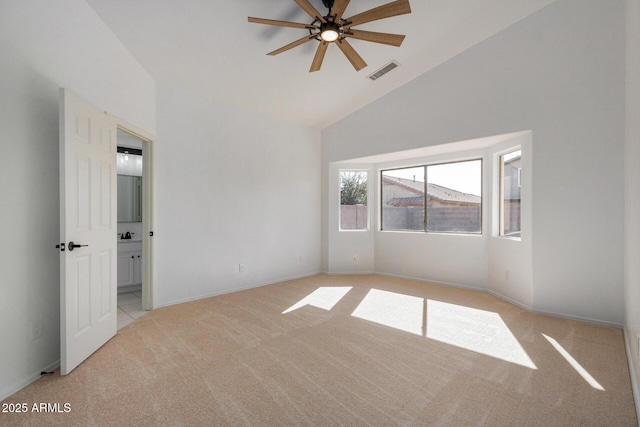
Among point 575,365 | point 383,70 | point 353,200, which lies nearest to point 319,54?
point 383,70

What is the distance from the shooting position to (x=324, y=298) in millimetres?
4410

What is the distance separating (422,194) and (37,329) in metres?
5.50

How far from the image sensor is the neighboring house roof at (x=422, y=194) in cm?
514

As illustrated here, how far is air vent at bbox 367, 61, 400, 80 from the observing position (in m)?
4.34

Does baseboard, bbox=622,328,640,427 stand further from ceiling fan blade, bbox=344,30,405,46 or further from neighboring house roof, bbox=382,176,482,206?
ceiling fan blade, bbox=344,30,405,46

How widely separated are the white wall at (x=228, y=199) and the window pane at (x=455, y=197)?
7.44ft

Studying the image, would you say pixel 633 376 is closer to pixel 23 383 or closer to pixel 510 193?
pixel 510 193

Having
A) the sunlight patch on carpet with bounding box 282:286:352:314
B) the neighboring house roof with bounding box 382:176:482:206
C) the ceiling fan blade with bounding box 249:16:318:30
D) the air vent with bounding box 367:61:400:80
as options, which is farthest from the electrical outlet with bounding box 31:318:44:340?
the neighboring house roof with bounding box 382:176:482:206

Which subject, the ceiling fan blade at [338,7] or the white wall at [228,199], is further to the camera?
the white wall at [228,199]

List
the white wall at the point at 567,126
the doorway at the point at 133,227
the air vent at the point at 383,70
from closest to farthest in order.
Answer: the white wall at the point at 567,126, the doorway at the point at 133,227, the air vent at the point at 383,70

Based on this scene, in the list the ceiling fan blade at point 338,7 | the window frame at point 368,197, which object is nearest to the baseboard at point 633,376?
the ceiling fan blade at point 338,7

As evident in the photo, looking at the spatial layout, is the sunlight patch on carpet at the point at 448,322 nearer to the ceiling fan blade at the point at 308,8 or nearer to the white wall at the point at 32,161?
the white wall at the point at 32,161

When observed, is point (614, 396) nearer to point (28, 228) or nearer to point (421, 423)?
point (421, 423)

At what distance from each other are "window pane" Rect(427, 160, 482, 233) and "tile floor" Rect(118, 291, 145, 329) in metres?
4.85
